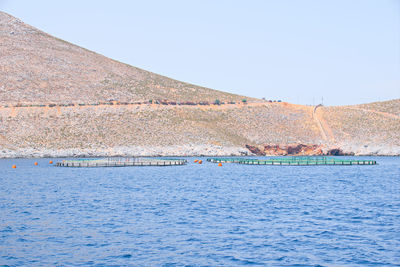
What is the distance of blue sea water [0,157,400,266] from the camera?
2617cm

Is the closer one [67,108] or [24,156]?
[24,156]

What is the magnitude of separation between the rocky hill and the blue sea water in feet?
241

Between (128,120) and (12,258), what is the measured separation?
11949 cm

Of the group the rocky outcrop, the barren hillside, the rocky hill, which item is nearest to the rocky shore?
the rocky outcrop

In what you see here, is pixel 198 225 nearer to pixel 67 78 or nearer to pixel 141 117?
pixel 141 117

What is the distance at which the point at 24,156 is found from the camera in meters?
124

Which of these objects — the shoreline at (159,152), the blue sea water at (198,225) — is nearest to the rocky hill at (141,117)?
the shoreline at (159,152)

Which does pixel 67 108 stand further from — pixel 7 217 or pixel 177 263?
pixel 177 263

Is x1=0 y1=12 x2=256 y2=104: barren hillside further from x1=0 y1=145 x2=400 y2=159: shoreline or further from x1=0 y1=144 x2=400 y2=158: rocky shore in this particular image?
x1=0 y1=144 x2=400 y2=158: rocky shore

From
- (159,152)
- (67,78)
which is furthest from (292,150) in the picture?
(67,78)

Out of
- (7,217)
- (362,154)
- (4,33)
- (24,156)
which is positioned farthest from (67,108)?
(7,217)

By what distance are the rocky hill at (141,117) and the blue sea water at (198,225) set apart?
73392 mm

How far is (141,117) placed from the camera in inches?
5782

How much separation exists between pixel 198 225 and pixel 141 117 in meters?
114
